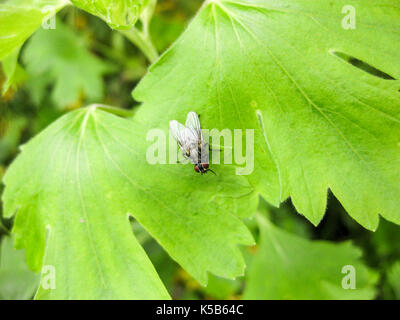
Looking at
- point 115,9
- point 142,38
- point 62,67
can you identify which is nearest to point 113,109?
point 142,38

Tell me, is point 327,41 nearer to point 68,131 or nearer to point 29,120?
point 68,131

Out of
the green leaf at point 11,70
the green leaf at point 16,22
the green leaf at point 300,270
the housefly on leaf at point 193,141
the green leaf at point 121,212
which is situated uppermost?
the green leaf at point 16,22

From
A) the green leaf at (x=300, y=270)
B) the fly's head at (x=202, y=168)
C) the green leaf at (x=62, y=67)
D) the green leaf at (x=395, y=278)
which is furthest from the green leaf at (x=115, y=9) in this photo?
the green leaf at (x=395, y=278)

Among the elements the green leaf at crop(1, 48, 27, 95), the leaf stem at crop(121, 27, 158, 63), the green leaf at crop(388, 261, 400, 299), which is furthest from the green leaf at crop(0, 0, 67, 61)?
the green leaf at crop(388, 261, 400, 299)

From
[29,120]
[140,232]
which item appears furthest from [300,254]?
[29,120]

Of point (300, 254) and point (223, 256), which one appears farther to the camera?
point (300, 254)

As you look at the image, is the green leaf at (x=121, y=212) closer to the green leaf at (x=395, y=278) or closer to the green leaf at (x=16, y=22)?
the green leaf at (x=16, y=22)

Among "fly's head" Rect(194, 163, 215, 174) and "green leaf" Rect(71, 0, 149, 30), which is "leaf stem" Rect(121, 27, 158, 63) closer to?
"green leaf" Rect(71, 0, 149, 30)
